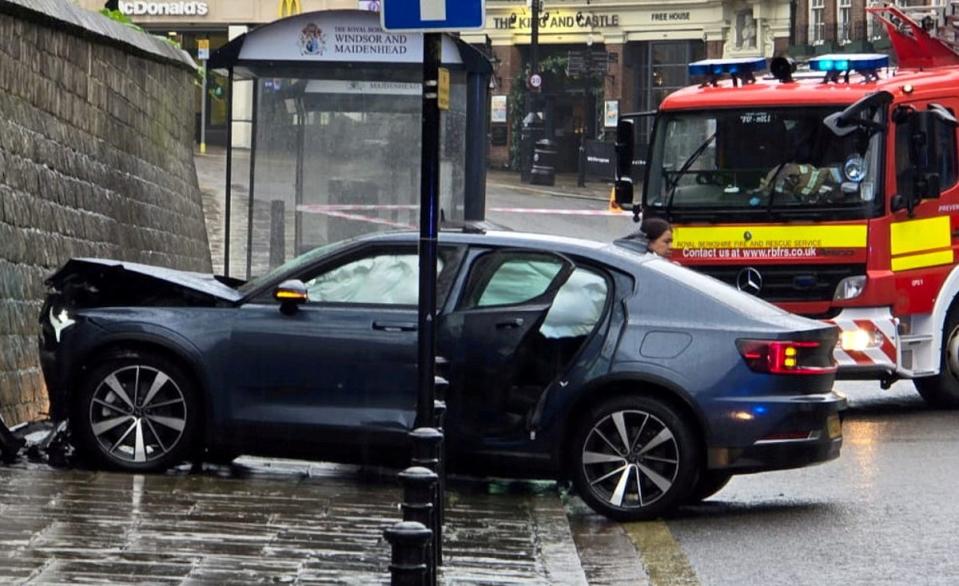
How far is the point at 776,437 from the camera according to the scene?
10.2 metres

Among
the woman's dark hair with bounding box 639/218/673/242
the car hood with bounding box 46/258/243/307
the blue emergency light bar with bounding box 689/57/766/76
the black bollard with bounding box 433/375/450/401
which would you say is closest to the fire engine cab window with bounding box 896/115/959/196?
the blue emergency light bar with bounding box 689/57/766/76

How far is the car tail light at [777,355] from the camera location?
10.2m

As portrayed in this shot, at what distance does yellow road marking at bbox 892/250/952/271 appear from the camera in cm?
1545

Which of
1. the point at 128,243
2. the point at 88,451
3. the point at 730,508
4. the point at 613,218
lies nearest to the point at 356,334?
the point at 88,451

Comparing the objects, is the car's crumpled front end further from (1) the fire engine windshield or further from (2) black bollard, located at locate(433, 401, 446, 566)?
A: (1) the fire engine windshield

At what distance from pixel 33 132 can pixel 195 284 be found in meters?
3.38

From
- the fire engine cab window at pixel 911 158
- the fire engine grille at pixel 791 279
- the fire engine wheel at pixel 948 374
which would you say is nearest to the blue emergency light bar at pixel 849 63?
the fire engine cab window at pixel 911 158

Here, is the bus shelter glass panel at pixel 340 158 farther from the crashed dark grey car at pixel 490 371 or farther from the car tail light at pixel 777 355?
the car tail light at pixel 777 355

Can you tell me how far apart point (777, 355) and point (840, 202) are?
5.47 metres

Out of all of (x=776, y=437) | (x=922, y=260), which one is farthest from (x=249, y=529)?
(x=922, y=260)

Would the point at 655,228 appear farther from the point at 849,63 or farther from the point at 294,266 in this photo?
the point at 294,266

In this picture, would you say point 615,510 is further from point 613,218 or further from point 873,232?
point 613,218

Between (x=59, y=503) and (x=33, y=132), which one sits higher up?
(x=33, y=132)

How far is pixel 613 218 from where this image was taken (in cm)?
4059
